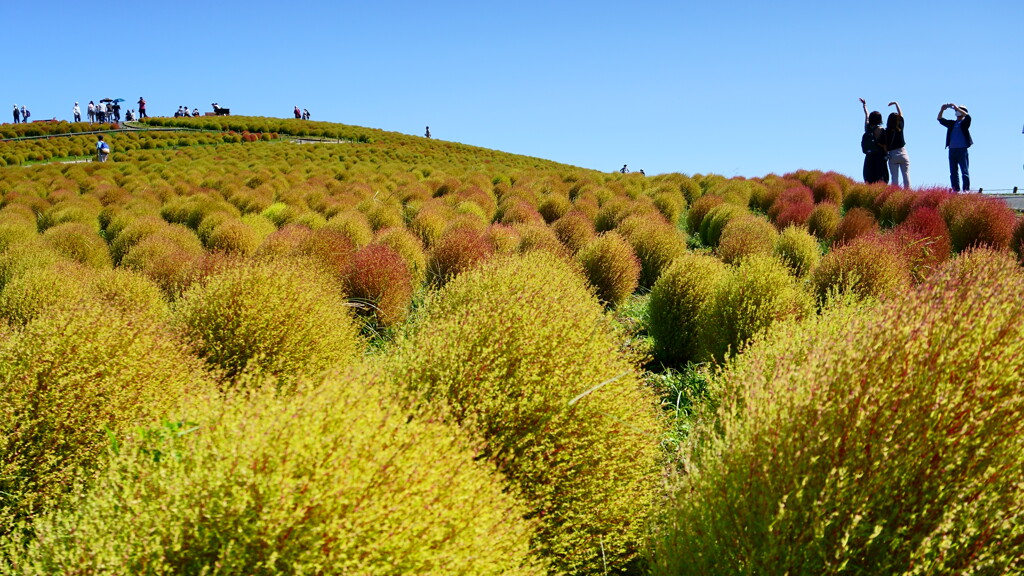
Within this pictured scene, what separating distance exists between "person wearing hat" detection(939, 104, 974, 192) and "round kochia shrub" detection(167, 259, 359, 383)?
40.2 feet

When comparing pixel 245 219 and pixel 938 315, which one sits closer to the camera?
pixel 938 315

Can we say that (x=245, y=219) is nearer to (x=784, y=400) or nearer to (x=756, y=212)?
(x=784, y=400)

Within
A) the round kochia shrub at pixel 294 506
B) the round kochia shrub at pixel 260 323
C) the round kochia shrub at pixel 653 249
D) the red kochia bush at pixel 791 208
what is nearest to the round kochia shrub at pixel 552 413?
the round kochia shrub at pixel 294 506

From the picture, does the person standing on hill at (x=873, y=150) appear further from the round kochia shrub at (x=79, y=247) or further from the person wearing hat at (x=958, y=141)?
the round kochia shrub at (x=79, y=247)

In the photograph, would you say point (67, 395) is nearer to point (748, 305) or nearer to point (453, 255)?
point (453, 255)

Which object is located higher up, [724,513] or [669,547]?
[724,513]

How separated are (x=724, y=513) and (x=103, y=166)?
2060 centimetres

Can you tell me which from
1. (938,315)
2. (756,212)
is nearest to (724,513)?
(938,315)

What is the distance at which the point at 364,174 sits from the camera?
57.3 ft

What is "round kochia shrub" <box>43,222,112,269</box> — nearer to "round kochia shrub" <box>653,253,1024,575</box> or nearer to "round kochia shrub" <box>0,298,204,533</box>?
"round kochia shrub" <box>0,298,204,533</box>

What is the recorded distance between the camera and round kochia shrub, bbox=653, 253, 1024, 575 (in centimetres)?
170

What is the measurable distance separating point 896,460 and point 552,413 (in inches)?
48.5

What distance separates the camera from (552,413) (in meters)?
2.62

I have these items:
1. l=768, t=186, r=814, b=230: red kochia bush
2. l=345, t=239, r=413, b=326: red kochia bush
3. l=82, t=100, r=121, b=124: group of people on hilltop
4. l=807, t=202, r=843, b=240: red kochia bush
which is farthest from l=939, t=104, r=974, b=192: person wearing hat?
l=82, t=100, r=121, b=124: group of people on hilltop
